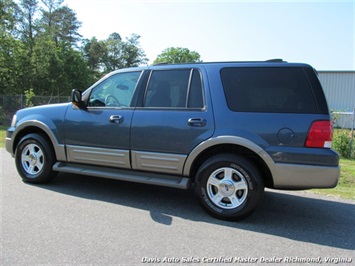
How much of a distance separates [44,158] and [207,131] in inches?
116

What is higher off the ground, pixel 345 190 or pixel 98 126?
pixel 98 126

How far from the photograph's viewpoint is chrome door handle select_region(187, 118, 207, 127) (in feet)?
14.0

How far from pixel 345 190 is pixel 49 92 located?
32495 mm

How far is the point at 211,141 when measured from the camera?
164 inches

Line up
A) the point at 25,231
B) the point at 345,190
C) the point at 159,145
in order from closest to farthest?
Result: the point at 25,231
the point at 159,145
the point at 345,190

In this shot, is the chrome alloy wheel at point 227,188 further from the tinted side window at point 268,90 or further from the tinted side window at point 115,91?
the tinted side window at point 115,91

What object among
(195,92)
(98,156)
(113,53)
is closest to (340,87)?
(195,92)

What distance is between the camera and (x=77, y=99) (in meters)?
5.12

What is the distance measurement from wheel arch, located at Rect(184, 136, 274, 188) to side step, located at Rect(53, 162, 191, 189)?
0.63 ft

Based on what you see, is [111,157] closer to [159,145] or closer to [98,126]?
[98,126]

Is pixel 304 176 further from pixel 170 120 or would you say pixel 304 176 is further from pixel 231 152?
pixel 170 120

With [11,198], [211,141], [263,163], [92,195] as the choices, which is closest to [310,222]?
[263,163]

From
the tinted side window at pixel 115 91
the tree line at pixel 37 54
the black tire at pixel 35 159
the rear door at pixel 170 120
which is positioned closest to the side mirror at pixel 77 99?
the tinted side window at pixel 115 91

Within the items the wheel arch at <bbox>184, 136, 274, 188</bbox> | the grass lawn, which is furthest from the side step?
the grass lawn
